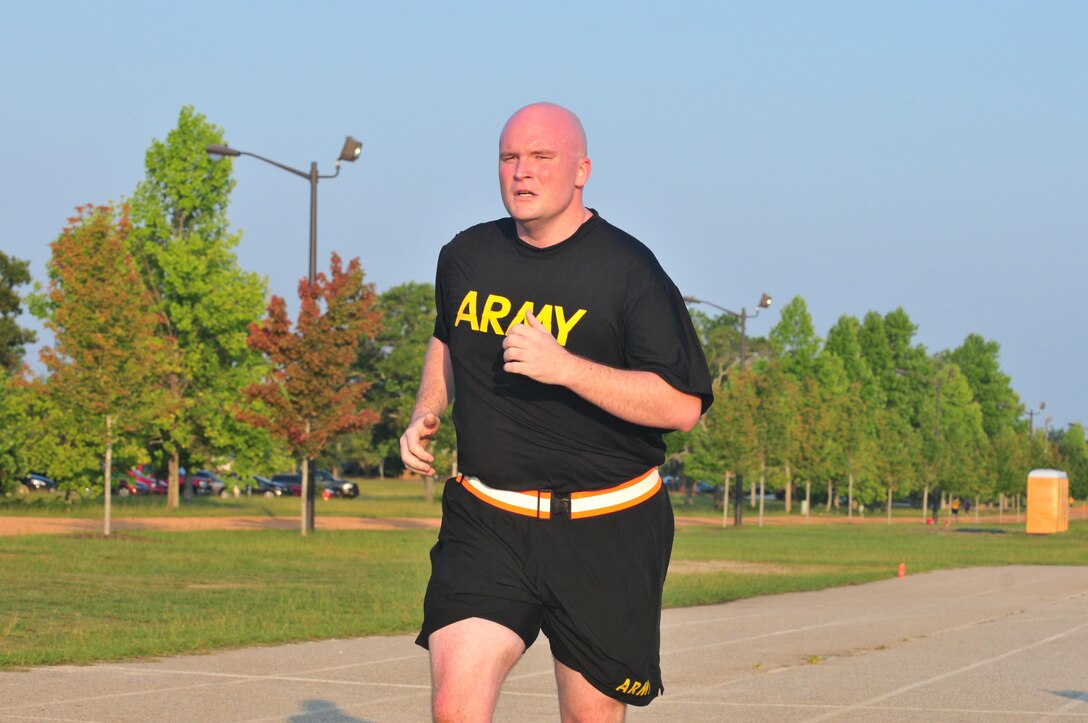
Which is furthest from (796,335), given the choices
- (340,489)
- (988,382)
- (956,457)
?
(988,382)

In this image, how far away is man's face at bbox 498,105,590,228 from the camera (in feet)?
14.5

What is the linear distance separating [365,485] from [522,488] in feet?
320

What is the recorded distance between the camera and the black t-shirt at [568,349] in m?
4.39

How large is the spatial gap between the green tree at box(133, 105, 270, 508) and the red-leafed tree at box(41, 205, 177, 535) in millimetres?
20796

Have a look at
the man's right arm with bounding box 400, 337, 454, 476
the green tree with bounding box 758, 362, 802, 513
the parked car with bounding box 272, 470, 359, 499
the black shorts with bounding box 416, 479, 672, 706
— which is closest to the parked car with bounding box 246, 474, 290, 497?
the parked car with bounding box 272, 470, 359, 499

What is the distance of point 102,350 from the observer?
2862 cm

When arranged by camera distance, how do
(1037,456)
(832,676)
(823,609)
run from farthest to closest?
(1037,456) < (823,609) < (832,676)

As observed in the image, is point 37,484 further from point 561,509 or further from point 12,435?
point 561,509

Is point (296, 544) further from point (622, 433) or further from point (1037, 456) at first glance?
point (1037, 456)

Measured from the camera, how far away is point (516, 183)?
4418 millimetres

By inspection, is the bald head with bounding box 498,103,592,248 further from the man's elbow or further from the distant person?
the man's elbow

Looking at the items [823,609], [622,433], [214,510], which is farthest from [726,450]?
[622,433]

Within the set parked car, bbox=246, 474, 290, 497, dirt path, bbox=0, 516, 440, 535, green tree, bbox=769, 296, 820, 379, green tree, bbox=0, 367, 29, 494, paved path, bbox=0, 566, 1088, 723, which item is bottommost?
parked car, bbox=246, 474, 290, 497

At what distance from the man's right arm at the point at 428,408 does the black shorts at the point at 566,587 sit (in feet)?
0.68
